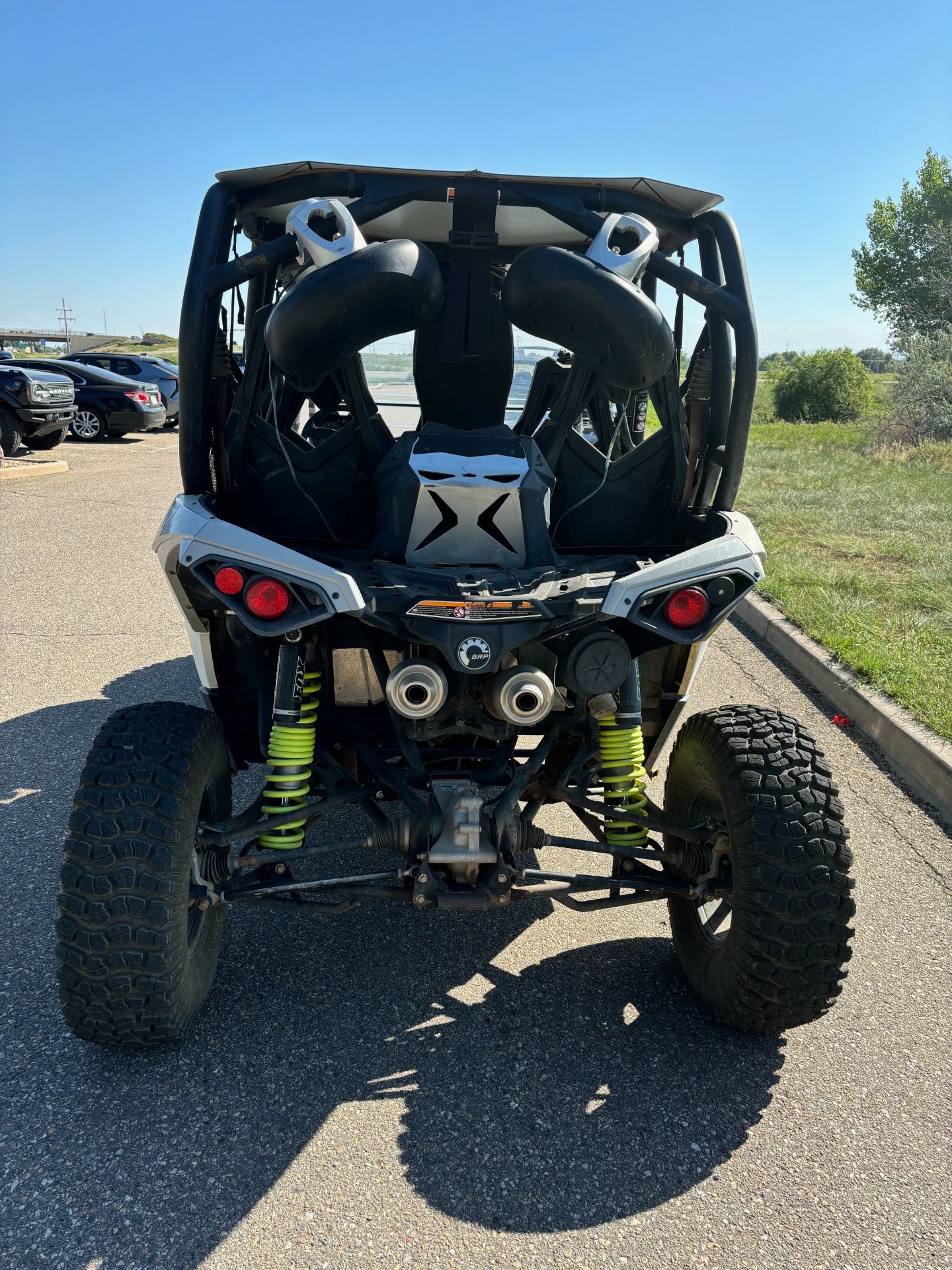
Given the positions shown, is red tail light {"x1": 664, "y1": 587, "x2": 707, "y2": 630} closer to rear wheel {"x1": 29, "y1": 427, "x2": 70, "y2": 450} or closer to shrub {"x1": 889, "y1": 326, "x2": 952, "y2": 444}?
rear wheel {"x1": 29, "y1": 427, "x2": 70, "y2": 450}

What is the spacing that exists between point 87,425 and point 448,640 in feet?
73.6

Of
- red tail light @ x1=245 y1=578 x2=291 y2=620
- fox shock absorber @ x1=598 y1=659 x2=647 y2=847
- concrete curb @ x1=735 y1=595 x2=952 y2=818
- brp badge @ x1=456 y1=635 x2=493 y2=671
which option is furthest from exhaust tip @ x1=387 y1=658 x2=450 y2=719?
concrete curb @ x1=735 y1=595 x2=952 y2=818

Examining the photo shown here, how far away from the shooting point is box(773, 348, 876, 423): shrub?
35406 millimetres

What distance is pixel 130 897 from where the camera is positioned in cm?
272

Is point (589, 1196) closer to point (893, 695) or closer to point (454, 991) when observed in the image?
point (454, 991)

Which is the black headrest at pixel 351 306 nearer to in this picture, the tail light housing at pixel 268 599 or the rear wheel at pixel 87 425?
the tail light housing at pixel 268 599

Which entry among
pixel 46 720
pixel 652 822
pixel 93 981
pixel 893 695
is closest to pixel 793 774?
pixel 652 822

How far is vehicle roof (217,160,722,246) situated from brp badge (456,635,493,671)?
5.67 ft

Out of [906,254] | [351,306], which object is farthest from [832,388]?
[351,306]

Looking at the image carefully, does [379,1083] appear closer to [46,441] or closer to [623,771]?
[623,771]

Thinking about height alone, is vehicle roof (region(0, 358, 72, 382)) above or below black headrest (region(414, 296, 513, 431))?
below

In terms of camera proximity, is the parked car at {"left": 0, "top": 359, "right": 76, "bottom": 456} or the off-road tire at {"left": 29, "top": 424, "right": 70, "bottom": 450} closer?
the parked car at {"left": 0, "top": 359, "right": 76, "bottom": 456}

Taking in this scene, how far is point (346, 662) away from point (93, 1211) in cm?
170

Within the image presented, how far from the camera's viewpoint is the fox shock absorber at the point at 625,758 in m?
3.20
